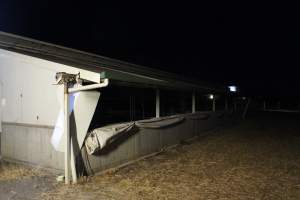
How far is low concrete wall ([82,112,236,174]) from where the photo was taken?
22.4 ft

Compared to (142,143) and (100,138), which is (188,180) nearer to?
(100,138)

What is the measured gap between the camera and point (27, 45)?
817cm

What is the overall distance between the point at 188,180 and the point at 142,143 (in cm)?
247

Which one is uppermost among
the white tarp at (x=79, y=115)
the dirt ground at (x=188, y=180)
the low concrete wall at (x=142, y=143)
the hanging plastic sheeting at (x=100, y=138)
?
the white tarp at (x=79, y=115)

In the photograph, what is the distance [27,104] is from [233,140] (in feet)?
25.9

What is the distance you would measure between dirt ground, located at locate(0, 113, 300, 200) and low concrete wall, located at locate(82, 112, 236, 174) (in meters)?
0.32

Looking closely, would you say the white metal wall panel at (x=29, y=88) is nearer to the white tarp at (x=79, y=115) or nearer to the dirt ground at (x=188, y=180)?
the white tarp at (x=79, y=115)

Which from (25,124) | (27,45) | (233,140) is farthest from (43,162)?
(233,140)

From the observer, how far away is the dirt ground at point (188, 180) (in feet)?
17.9

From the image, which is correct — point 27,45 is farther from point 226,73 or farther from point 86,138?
point 226,73

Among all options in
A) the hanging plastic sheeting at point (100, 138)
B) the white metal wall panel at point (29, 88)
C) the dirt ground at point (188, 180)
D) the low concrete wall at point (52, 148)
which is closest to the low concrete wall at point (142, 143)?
the low concrete wall at point (52, 148)

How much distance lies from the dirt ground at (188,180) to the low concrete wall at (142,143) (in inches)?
12.4

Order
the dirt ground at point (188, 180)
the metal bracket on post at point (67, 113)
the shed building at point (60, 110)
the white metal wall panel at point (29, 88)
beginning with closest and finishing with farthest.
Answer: the dirt ground at point (188, 180) < the metal bracket on post at point (67, 113) < the shed building at point (60, 110) < the white metal wall panel at point (29, 88)

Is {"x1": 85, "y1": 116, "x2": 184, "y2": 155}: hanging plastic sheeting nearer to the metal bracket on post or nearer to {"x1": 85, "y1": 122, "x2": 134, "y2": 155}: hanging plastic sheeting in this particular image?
{"x1": 85, "y1": 122, "x2": 134, "y2": 155}: hanging plastic sheeting
